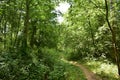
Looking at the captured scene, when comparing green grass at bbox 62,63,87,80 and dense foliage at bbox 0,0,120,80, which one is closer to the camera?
dense foliage at bbox 0,0,120,80

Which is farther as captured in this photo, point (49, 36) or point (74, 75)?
point (49, 36)

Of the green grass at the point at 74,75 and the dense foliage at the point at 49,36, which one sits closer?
the dense foliage at the point at 49,36

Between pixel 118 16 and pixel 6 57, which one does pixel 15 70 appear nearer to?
pixel 6 57

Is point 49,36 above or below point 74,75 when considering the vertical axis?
above

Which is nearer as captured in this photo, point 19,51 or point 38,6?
point 19,51

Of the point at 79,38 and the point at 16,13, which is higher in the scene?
the point at 16,13

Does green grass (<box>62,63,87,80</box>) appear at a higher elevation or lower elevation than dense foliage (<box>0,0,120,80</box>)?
lower

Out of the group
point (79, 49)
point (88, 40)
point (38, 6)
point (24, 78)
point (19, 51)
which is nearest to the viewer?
point (24, 78)

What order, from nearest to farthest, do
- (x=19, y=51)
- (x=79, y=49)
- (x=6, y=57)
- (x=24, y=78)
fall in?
(x=24, y=78)
(x=6, y=57)
(x=19, y=51)
(x=79, y=49)

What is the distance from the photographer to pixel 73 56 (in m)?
28.2

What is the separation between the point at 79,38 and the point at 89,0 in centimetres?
1389

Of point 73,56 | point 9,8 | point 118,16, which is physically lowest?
point 73,56

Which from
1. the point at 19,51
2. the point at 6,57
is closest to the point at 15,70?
the point at 6,57

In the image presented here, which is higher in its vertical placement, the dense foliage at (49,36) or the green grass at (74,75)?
the dense foliage at (49,36)
